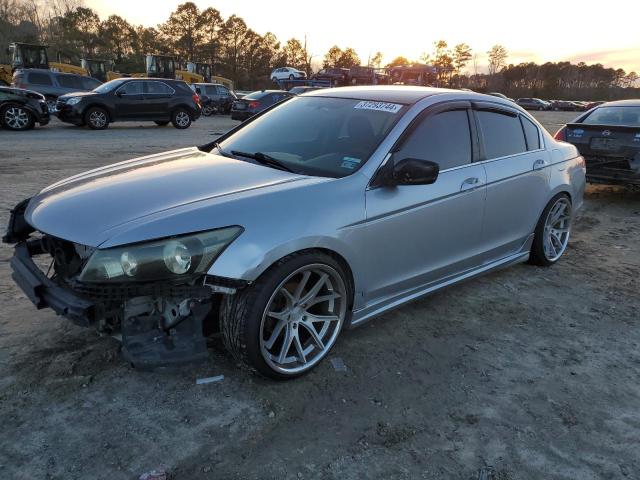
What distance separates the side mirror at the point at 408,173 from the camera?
305cm

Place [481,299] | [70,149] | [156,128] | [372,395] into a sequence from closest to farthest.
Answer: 1. [372,395]
2. [481,299]
3. [70,149]
4. [156,128]

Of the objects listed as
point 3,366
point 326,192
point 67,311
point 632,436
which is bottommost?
point 632,436

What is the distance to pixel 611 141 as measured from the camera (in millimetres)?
7480

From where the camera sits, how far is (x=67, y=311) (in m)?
2.46

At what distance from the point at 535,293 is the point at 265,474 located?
302 cm

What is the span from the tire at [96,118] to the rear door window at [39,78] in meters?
4.47

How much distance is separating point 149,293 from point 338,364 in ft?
4.14

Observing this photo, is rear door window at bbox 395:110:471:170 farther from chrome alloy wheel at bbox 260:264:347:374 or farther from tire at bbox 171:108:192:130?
tire at bbox 171:108:192:130

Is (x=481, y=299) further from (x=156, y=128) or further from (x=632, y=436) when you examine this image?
(x=156, y=128)

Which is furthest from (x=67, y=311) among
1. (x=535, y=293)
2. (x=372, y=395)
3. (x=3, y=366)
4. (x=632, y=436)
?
(x=535, y=293)

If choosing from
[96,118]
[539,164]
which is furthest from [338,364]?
[96,118]

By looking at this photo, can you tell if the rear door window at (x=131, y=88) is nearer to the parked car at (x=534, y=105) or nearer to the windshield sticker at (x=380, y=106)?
the windshield sticker at (x=380, y=106)

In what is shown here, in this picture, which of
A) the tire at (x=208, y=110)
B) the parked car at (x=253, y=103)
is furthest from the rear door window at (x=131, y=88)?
the tire at (x=208, y=110)

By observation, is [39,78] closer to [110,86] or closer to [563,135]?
[110,86]
